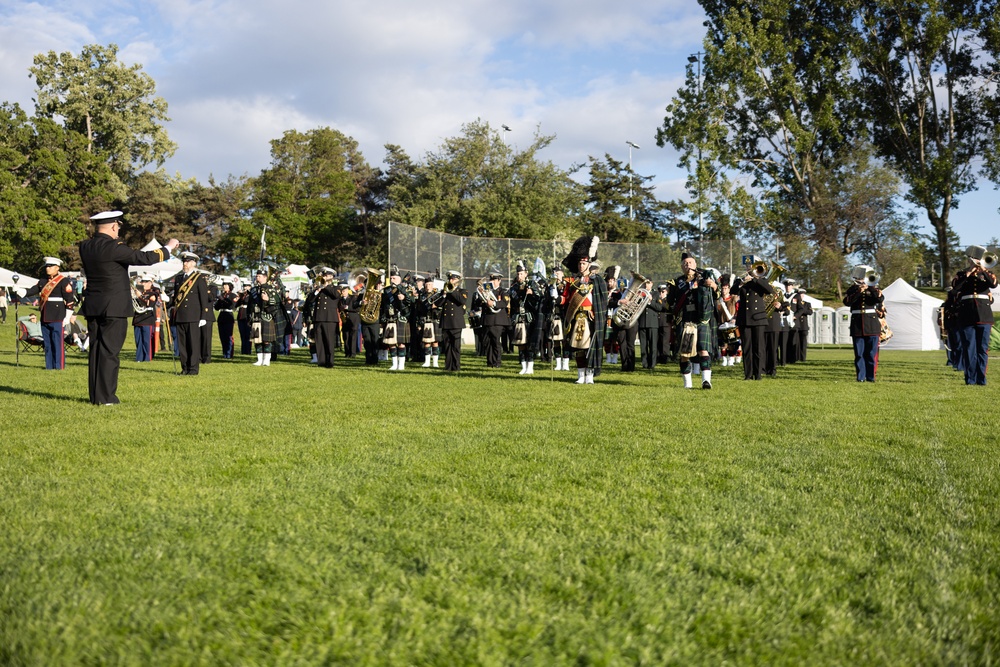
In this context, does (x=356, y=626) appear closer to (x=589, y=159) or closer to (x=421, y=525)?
(x=421, y=525)

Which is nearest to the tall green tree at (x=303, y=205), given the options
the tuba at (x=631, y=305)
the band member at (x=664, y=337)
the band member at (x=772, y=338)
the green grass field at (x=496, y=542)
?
the band member at (x=664, y=337)

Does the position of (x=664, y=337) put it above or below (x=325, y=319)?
below

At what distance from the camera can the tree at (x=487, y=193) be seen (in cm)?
4981

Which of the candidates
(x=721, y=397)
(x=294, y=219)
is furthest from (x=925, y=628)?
(x=294, y=219)

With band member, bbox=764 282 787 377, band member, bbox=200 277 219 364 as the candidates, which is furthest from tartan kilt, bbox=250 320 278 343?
band member, bbox=764 282 787 377

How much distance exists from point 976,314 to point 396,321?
10.3m

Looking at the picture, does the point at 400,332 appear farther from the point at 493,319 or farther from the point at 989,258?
the point at 989,258

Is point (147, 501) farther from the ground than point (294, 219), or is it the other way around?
point (294, 219)

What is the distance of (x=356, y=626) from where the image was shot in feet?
9.30

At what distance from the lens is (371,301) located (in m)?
18.0

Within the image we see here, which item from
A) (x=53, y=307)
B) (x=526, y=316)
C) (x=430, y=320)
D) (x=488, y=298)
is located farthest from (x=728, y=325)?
(x=53, y=307)

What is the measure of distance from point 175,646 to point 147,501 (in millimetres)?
1969

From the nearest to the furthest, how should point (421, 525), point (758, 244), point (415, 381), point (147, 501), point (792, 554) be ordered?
point (792, 554)
point (421, 525)
point (147, 501)
point (415, 381)
point (758, 244)

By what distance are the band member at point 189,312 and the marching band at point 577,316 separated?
24 millimetres
